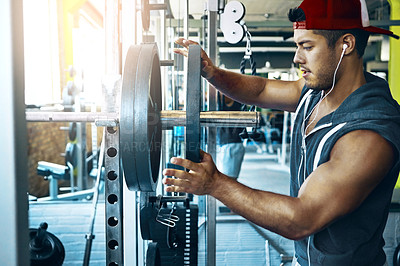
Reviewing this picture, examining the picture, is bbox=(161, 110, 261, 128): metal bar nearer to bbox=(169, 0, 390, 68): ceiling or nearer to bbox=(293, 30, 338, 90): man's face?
bbox=(293, 30, 338, 90): man's face

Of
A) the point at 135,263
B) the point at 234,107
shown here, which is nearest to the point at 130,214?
the point at 135,263

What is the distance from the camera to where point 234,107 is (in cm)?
311

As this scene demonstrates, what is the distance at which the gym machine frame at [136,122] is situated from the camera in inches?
31.4

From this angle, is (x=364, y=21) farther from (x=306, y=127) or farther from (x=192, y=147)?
(x=192, y=147)

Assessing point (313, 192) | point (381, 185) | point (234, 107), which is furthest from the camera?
point (234, 107)

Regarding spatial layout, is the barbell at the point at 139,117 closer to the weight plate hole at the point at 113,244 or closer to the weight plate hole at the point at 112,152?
the weight plate hole at the point at 112,152

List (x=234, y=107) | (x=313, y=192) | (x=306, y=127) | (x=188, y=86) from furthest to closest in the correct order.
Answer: (x=234, y=107)
(x=306, y=127)
(x=313, y=192)
(x=188, y=86)

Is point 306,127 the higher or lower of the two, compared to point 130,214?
higher

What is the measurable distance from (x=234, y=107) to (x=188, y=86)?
2.38 meters

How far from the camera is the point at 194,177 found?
31.7 inches

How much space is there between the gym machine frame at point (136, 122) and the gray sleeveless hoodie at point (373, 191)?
268 mm

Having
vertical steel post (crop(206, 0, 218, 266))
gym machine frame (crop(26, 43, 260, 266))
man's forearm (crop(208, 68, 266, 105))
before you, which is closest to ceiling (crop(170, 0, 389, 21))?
vertical steel post (crop(206, 0, 218, 266))

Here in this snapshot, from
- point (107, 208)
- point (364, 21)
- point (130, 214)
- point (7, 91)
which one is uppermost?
point (364, 21)

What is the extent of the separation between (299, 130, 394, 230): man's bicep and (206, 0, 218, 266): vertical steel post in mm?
951
